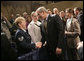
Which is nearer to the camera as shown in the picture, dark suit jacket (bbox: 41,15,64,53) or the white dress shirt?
dark suit jacket (bbox: 41,15,64,53)

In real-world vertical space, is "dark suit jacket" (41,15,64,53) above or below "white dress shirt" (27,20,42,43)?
above

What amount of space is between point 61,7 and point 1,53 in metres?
8.93

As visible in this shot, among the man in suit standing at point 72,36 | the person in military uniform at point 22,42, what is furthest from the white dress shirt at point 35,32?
the person in military uniform at point 22,42

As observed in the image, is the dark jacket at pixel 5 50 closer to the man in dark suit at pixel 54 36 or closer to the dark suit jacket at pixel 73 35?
the man in dark suit at pixel 54 36

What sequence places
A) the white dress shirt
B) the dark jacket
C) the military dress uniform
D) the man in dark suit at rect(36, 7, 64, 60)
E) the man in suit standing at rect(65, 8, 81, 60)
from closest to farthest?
1. the dark jacket
2. the military dress uniform
3. the man in dark suit at rect(36, 7, 64, 60)
4. the man in suit standing at rect(65, 8, 81, 60)
5. the white dress shirt

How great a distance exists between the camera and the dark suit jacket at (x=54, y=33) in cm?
368

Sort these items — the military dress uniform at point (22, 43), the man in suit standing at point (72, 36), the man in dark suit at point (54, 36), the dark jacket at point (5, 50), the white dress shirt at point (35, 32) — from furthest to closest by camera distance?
the white dress shirt at point (35, 32) → the man in suit standing at point (72, 36) → the man in dark suit at point (54, 36) → the military dress uniform at point (22, 43) → the dark jacket at point (5, 50)

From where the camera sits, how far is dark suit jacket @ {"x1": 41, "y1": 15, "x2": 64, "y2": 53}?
3.68m

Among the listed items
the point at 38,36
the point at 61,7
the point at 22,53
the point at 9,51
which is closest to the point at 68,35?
the point at 38,36

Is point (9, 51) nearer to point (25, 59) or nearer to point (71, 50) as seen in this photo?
point (25, 59)

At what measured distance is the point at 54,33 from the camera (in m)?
3.75

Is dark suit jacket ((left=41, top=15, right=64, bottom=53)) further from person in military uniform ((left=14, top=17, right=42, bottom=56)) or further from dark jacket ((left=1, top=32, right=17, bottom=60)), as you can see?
dark jacket ((left=1, top=32, right=17, bottom=60))

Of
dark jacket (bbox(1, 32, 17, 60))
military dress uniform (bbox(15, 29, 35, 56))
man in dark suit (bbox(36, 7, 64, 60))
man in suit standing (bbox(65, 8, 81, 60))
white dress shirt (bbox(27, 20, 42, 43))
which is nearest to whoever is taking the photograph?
dark jacket (bbox(1, 32, 17, 60))

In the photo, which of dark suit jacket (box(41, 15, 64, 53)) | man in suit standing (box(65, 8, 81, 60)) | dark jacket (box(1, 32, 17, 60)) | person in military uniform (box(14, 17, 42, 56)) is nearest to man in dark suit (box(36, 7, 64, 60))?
dark suit jacket (box(41, 15, 64, 53))
